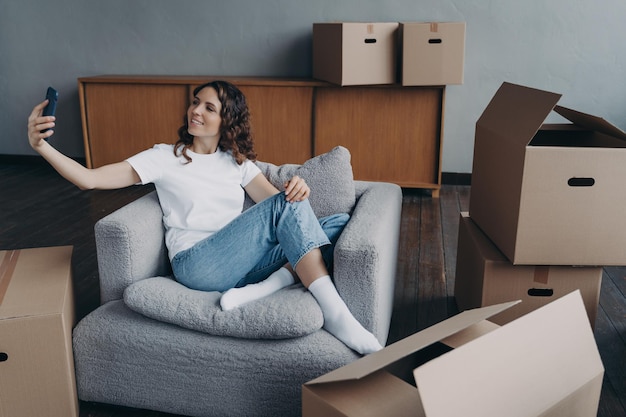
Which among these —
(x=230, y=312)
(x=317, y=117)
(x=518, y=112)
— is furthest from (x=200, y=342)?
(x=317, y=117)

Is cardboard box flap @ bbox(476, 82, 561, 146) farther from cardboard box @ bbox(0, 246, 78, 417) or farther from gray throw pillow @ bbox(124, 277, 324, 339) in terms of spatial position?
cardboard box @ bbox(0, 246, 78, 417)

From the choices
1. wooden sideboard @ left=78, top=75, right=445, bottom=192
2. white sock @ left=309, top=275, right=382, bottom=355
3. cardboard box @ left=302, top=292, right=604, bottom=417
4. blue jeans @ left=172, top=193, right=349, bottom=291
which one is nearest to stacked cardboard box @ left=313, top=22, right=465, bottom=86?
wooden sideboard @ left=78, top=75, right=445, bottom=192

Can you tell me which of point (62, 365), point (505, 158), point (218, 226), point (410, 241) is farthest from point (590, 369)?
point (410, 241)

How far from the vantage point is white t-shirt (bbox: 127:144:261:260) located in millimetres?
1936

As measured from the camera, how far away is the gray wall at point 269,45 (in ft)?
13.2

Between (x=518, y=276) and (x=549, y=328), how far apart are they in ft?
2.57

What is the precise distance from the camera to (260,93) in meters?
4.09

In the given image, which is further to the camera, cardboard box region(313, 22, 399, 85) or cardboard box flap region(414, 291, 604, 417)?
cardboard box region(313, 22, 399, 85)

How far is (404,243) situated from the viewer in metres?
3.18

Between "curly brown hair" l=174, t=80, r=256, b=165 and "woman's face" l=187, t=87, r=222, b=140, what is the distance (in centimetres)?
2

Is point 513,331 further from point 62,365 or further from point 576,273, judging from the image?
point 62,365

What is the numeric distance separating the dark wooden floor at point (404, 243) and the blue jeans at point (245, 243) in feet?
1.38

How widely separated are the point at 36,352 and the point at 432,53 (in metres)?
2.80

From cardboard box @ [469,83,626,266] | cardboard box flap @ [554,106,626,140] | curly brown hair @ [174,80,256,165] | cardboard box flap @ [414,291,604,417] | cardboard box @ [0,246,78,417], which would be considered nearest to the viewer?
cardboard box flap @ [414,291,604,417]
